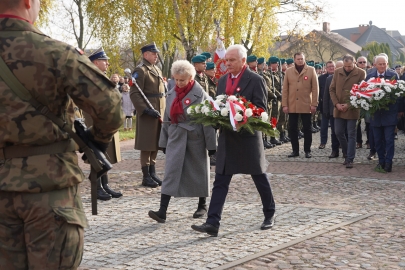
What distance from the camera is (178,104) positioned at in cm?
803

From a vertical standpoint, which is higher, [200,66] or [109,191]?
[200,66]

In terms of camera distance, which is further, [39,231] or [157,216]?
[157,216]

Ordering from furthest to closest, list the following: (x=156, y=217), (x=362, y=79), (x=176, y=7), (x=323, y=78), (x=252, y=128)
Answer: (x=176, y=7), (x=323, y=78), (x=362, y=79), (x=156, y=217), (x=252, y=128)

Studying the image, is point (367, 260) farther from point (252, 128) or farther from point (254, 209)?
point (254, 209)

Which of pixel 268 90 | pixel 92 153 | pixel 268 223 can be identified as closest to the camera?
pixel 92 153

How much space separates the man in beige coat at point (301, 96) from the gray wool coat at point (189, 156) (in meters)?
6.67

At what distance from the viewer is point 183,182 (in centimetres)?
800

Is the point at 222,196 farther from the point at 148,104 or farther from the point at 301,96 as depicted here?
the point at 301,96

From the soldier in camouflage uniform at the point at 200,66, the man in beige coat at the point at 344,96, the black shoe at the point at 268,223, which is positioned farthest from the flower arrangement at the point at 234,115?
the man in beige coat at the point at 344,96

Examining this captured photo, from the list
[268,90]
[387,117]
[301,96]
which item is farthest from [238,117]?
[268,90]

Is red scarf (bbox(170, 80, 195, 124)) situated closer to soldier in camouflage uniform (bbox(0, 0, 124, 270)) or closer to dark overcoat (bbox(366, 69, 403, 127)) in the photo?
soldier in camouflage uniform (bbox(0, 0, 124, 270))

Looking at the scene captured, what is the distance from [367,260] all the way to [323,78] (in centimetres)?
1236

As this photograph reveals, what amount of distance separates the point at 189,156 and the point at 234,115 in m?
1.29

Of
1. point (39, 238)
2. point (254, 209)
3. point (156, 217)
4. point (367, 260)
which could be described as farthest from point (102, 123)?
point (254, 209)
